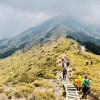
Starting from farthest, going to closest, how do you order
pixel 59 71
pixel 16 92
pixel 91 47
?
pixel 91 47
pixel 59 71
pixel 16 92

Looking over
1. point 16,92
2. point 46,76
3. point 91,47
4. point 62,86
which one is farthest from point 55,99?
point 91,47

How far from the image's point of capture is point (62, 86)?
100ft

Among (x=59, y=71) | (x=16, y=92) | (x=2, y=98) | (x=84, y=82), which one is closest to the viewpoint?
(x=2, y=98)

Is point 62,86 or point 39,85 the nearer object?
point 39,85

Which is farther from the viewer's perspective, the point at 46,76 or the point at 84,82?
the point at 46,76

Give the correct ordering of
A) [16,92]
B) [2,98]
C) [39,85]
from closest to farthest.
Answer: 1. [2,98]
2. [16,92]
3. [39,85]

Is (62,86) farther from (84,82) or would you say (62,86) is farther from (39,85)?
(84,82)

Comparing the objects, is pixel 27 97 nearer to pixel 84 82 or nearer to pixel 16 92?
pixel 16 92

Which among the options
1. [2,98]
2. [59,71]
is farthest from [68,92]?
Result: [59,71]

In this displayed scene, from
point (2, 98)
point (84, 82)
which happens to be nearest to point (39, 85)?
point (84, 82)

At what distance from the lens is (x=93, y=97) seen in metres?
26.6

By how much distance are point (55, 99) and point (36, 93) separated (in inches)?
74.1

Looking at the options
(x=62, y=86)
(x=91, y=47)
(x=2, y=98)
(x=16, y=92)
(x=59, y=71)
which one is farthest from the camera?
(x=91, y=47)

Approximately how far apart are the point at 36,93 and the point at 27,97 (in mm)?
804
